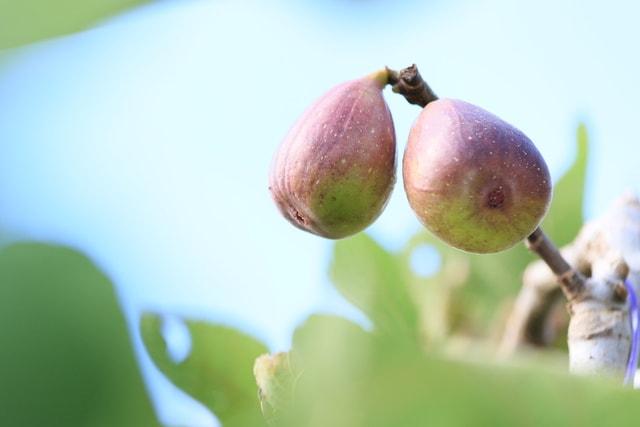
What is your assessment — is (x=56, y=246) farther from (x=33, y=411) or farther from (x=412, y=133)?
(x=412, y=133)

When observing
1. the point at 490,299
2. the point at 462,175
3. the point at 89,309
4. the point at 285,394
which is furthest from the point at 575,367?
the point at 89,309

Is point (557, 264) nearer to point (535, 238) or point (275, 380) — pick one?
point (535, 238)

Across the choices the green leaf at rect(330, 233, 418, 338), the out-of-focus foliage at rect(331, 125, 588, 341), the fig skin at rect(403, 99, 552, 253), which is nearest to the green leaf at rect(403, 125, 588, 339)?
the out-of-focus foliage at rect(331, 125, 588, 341)

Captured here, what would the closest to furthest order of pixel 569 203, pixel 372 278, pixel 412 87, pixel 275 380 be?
pixel 275 380
pixel 412 87
pixel 372 278
pixel 569 203

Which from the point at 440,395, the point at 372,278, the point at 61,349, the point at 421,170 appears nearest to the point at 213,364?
the point at 421,170

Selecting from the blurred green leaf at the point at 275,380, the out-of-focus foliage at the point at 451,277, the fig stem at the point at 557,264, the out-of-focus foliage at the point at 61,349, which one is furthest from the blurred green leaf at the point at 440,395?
the out-of-focus foliage at the point at 451,277

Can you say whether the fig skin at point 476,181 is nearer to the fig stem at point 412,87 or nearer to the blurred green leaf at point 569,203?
the fig stem at point 412,87
